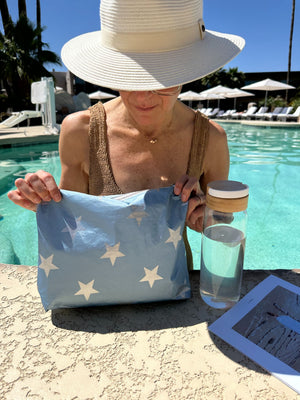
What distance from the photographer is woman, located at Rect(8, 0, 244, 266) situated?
0.86 meters

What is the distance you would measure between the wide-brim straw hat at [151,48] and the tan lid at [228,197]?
0.33 m

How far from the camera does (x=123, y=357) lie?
2.59 ft

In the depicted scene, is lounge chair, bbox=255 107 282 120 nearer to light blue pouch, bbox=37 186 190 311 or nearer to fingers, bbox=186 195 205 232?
fingers, bbox=186 195 205 232

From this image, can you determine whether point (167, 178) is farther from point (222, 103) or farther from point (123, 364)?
point (222, 103)

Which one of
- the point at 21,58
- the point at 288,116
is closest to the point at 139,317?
the point at 21,58

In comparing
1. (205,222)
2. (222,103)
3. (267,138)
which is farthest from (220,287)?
(222,103)

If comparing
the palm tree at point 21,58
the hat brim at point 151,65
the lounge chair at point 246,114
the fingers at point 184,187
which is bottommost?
the lounge chair at point 246,114

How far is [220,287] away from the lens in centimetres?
95

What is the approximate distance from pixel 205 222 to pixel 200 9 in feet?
2.19

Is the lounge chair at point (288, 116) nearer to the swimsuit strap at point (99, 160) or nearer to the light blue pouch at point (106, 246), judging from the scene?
the swimsuit strap at point (99, 160)

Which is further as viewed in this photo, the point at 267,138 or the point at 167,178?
the point at 267,138

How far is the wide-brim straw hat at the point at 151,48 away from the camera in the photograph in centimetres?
85

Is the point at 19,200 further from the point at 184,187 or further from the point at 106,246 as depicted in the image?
the point at 184,187

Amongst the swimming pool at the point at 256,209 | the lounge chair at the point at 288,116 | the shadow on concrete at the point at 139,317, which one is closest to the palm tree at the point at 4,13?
the swimming pool at the point at 256,209
